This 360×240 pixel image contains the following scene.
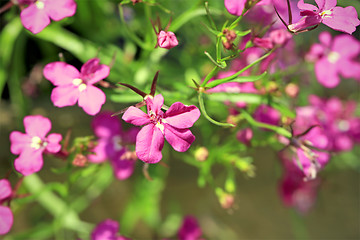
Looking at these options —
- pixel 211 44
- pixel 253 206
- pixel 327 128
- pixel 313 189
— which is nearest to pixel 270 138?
pixel 327 128

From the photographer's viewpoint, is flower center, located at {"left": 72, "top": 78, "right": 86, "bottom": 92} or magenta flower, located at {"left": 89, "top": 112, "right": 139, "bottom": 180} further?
magenta flower, located at {"left": 89, "top": 112, "right": 139, "bottom": 180}

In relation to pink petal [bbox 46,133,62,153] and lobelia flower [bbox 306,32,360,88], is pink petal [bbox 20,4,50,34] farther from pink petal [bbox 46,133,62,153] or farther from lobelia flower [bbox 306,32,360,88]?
lobelia flower [bbox 306,32,360,88]

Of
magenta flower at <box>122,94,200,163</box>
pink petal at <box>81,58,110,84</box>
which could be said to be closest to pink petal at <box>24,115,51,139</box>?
pink petal at <box>81,58,110,84</box>

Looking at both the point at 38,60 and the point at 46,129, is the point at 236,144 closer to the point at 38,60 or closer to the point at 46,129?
the point at 46,129

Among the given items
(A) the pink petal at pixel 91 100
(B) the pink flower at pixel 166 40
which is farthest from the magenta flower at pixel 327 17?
(A) the pink petal at pixel 91 100

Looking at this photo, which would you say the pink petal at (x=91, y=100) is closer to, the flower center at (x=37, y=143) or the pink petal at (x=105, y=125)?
the flower center at (x=37, y=143)
